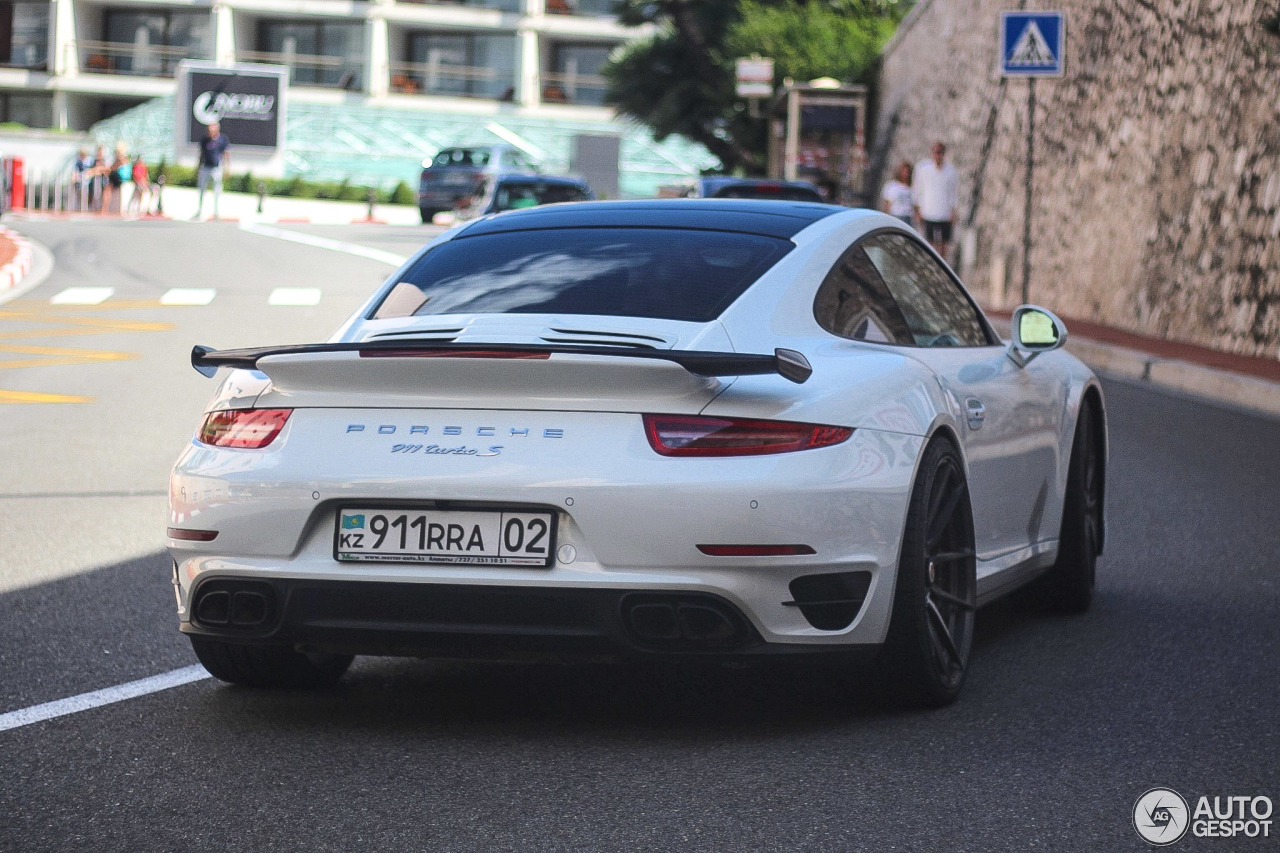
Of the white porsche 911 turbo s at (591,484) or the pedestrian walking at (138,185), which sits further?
the pedestrian walking at (138,185)

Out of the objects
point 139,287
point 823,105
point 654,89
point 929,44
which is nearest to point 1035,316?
point 139,287

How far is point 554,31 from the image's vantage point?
74.6 meters

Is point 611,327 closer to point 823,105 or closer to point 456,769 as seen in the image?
point 456,769

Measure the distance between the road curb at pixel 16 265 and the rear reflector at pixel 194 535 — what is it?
62.0ft

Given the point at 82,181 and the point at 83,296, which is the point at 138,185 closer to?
the point at 82,181

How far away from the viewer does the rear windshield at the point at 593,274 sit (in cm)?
488

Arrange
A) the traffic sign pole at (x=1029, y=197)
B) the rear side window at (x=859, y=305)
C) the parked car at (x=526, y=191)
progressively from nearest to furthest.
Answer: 1. the rear side window at (x=859, y=305)
2. the traffic sign pole at (x=1029, y=197)
3. the parked car at (x=526, y=191)

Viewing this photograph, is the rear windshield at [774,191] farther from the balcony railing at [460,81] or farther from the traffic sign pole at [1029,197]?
the balcony railing at [460,81]

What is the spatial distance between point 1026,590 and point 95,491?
185 inches

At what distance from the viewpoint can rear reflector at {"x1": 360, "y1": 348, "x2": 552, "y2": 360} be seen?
4273mm

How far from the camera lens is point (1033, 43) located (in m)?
19.3

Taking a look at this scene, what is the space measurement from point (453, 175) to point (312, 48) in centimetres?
3569

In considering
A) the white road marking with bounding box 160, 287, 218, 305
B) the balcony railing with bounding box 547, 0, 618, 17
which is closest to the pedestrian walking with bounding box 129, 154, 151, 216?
the white road marking with bounding box 160, 287, 218, 305

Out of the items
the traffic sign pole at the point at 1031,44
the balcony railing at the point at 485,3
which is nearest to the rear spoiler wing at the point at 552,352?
the traffic sign pole at the point at 1031,44
